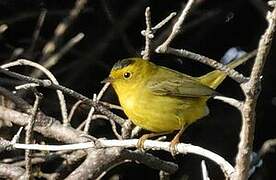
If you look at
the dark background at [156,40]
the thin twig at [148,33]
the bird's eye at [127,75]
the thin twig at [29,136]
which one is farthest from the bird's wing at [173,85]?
the thin twig at [29,136]

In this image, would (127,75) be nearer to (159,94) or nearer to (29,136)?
(159,94)

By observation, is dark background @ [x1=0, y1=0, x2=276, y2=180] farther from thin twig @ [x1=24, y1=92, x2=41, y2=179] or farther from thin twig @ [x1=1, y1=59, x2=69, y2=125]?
thin twig @ [x1=24, y1=92, x2=41, y2=179]

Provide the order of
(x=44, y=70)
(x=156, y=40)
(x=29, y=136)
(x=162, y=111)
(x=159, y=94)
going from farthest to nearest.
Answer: (x=156, y=40) < (x=159, y=94) < (x=162, y=111) < (x=44, y=70) < (x=29, y=136)

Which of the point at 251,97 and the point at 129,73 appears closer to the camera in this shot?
the point at 251,97

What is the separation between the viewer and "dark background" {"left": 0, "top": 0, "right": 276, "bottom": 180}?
184 inches

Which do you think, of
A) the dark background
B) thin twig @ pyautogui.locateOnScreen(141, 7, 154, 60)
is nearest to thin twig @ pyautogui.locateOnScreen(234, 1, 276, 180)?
thin twig @ pyautogui.locateOnScreen(141, 7, 154, 60)

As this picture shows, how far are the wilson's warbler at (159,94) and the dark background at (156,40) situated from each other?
0.92 feet

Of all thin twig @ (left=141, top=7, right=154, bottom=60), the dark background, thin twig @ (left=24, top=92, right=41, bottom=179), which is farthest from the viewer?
the dark background

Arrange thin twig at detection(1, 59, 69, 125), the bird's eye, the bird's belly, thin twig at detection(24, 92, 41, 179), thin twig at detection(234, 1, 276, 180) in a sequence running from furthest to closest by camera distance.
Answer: the bird's eye → the bird's belly → thin twig at detection(1, 59, 69, 125) → thin twig at detection(24, 92, 41, 179) → thin twig at detection(234, 1, 276, 180)

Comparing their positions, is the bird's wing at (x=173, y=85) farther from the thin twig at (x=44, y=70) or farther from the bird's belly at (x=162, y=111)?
the thin twig at (x=44, y=70)

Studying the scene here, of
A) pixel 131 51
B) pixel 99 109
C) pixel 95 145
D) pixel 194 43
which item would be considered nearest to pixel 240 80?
pixel 95 145

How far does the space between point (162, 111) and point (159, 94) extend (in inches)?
7.9

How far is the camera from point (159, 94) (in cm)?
420

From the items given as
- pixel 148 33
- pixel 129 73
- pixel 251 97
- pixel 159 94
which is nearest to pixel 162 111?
pixel 159 94
